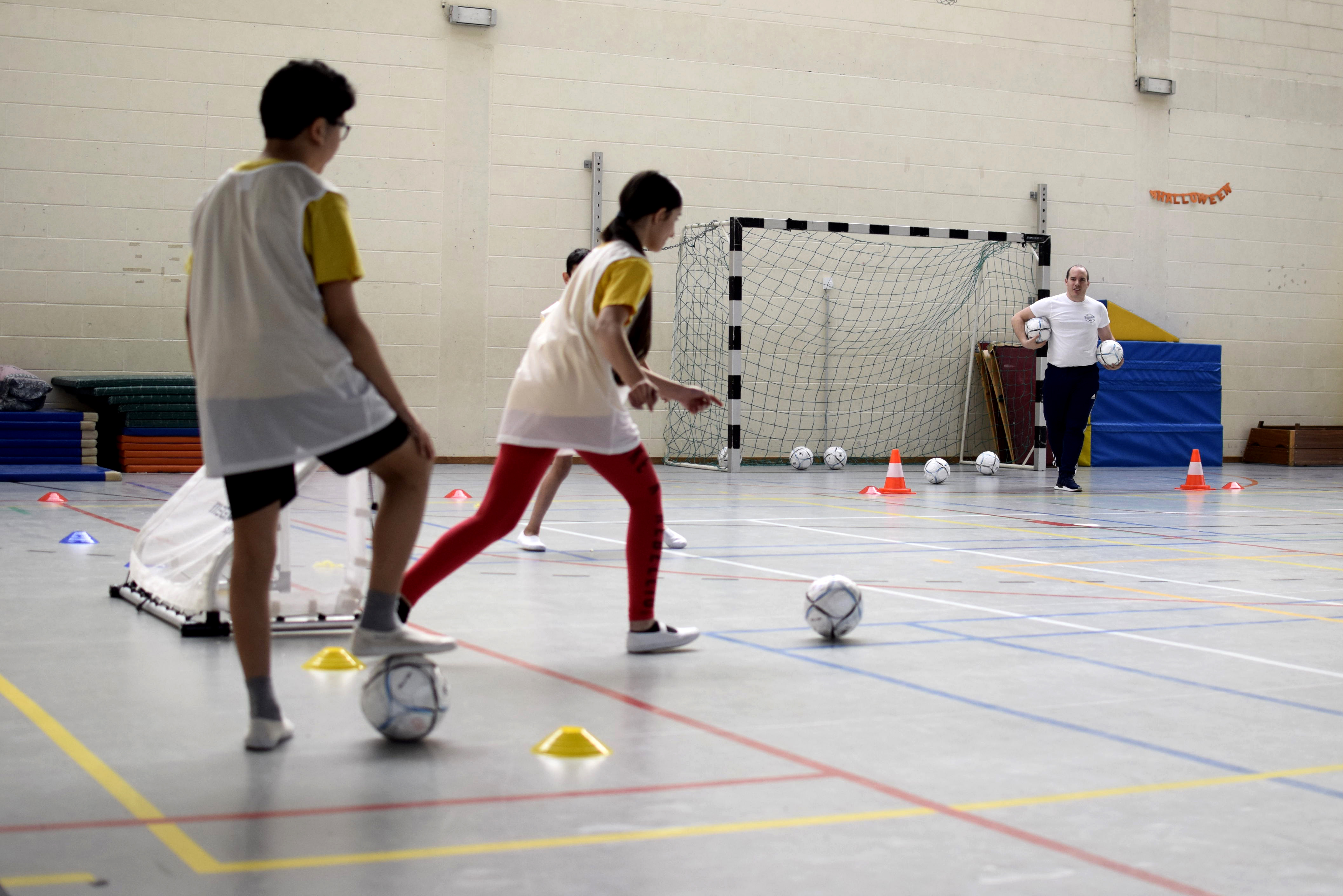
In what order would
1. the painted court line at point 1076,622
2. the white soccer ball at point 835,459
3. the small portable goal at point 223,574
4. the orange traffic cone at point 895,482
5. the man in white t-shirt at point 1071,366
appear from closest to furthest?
the painted court line at point 1076,622
the small portable goal at point 223,574
the orange traffic cone at point 895,482
the man in white t-shirt at point 1071,366
the white soccer ball at point 835,459

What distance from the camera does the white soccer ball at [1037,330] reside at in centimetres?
1313

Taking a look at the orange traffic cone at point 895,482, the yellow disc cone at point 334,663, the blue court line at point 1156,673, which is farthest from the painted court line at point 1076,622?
the orange traffic cone at point 895,482

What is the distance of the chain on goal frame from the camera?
1595 centimetres

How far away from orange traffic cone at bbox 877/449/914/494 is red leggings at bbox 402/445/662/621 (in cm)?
774

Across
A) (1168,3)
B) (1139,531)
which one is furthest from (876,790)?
(1168,3)

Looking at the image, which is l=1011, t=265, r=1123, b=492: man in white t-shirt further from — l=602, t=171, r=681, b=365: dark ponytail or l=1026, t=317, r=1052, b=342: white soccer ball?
l=602, t=171, r=681, b=365: dark ponytail

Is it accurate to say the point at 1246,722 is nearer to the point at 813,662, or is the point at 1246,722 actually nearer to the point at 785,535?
the point at 813,662

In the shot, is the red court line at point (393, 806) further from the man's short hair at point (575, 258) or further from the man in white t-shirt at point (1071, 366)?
the man in white t-shirt at point (1071, 366)

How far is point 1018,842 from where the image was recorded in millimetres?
2566

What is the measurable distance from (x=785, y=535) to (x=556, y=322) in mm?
4149

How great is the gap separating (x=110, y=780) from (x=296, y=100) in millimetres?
1561

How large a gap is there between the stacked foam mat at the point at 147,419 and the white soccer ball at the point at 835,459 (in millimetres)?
6900

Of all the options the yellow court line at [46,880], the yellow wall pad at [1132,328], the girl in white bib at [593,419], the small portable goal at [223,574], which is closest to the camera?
the yellow court line at [46,880]

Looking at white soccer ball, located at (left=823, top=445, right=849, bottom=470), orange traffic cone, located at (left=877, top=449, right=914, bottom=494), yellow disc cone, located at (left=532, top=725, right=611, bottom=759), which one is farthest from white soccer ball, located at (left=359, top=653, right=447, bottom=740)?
white soccer ball, located at (left=823, top=445, right=849, bottom=470)
